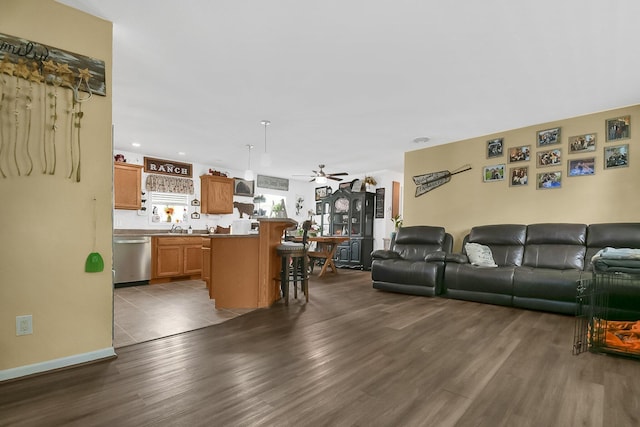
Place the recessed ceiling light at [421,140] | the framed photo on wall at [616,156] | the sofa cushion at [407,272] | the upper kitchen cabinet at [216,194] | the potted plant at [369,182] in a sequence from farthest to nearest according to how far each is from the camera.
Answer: the potted plant at [369,182] < the upper kitchen cabinet at [216,194] < the recessed ceiling light at [421,140] < the sofa cushion at [407,272] < the framed photo on wall at [616,156]

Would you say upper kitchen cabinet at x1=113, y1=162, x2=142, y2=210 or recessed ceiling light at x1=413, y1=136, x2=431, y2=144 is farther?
upper kitchen cabinet at x1=113, y1=162, x2=142, y2=210

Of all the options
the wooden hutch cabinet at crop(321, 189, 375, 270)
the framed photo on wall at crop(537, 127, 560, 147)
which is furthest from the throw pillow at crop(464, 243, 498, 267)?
the wooden hutch cabinet at crop(321, 189, 375, 270)

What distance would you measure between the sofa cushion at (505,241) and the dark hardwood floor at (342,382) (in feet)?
4.51

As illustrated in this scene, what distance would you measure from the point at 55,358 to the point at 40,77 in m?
1.91

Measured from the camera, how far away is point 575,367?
217 centimetres

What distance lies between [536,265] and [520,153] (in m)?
1.69

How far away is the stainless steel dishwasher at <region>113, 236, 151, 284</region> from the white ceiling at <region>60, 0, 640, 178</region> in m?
1.78

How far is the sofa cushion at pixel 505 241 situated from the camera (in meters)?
4.33

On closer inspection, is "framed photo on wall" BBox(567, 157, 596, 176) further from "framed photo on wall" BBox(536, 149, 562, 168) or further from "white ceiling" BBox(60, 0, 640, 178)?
"white ceiling" BBox(60, 0, 640, 178)

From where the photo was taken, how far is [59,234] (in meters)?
2.10

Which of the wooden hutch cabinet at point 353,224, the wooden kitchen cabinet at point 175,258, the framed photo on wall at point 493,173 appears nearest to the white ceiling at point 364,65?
the framed photo on wall at point 493,173

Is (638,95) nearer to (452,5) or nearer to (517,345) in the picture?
(452,5)

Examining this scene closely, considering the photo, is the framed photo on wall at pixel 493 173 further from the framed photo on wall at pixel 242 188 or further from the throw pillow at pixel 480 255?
the framed photo on wall at pixel 242 188

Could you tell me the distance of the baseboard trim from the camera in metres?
1.92
